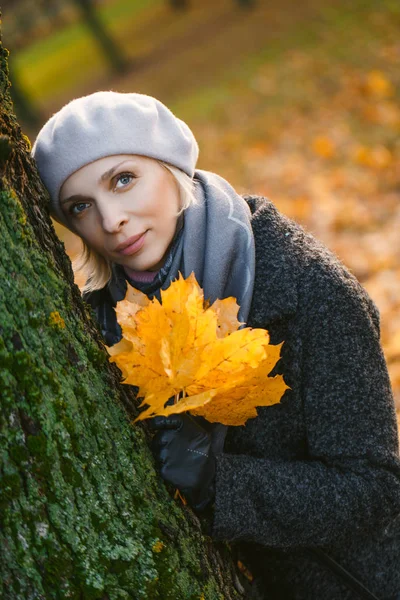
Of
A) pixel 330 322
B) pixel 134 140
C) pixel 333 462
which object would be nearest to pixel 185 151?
pixel 134 140

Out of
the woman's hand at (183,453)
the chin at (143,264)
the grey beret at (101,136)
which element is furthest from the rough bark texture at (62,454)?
the chin at (143,264)

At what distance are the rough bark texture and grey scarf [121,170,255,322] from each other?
0.37 m

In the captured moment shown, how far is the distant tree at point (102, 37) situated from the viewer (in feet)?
55.3

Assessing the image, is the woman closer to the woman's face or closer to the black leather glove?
the woman's face

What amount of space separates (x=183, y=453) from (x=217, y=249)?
55 centimetres

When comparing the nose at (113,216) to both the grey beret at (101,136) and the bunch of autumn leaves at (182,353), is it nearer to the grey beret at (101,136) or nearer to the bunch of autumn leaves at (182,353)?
the grey beret at (101,136)

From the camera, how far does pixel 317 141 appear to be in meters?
7.62

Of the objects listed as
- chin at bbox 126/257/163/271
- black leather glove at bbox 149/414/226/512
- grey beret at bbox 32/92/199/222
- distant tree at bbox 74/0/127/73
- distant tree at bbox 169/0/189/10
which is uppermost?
grey beret at bbox 32/92/199/222

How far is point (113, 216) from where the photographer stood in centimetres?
176

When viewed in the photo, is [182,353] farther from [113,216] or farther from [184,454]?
[113,216]

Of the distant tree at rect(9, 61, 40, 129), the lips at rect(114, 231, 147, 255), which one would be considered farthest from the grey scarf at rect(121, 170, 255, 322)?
the distant tree at rect(9, 61, 40, 129)

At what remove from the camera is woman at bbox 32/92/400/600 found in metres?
1.71

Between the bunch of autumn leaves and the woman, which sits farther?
the woman

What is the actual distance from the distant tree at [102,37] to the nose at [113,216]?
16354 mm
